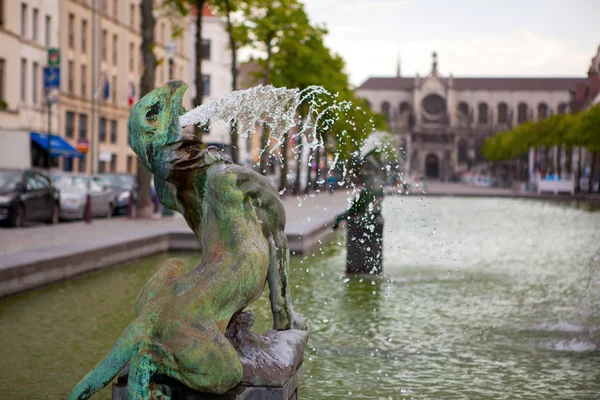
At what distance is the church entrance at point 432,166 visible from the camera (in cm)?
18312

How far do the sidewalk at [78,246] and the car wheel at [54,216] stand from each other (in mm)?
1162

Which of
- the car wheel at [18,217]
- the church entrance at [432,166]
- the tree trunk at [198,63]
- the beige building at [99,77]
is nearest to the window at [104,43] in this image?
the beige building at [99,77]

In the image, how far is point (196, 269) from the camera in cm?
474

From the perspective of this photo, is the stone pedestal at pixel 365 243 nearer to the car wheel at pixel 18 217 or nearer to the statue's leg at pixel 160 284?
the statue's leg at pixel 160 284

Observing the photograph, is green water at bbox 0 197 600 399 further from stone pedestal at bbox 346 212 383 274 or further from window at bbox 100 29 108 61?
window at bbox 100 29 108 61

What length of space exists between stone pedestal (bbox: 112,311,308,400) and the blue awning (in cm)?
4373

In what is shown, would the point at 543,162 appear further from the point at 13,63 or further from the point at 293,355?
the point at 293,355

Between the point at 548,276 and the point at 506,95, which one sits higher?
the point at 506,95

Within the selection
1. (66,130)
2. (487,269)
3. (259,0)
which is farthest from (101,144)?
(487,269)

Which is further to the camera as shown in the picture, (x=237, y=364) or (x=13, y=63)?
(x=13, y=63)

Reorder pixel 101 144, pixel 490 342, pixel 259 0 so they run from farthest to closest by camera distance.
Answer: pixel 101 144 → pixel 259 0 → pixel 490 342

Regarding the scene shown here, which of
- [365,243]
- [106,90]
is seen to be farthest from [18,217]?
[106,90]

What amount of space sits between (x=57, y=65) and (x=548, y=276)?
113 feet

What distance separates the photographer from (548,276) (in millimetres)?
16156
